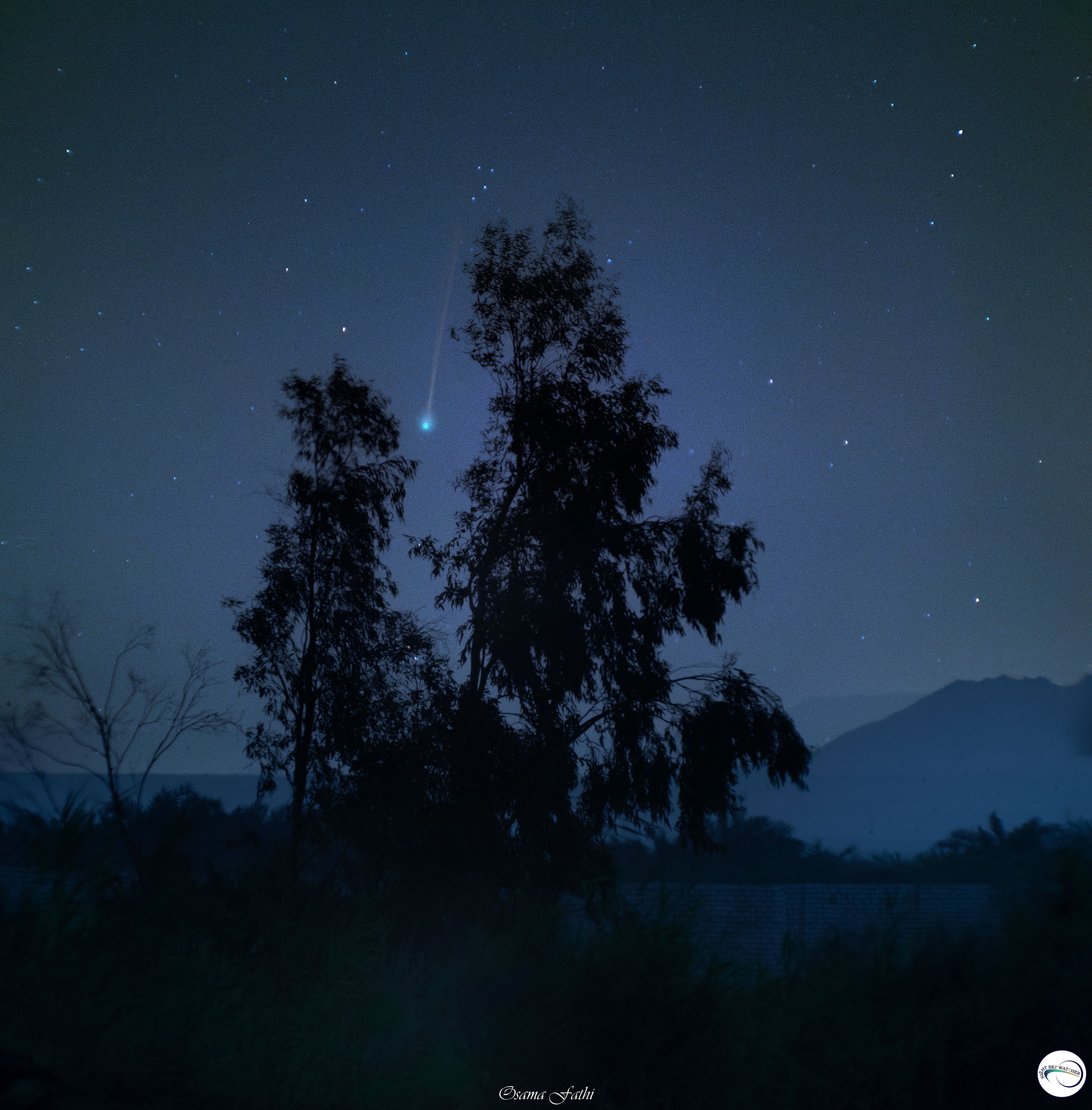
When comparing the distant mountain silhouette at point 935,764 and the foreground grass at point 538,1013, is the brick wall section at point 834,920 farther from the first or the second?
the distant mountain silhouette at point 935,764

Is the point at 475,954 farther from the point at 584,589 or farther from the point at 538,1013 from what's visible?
the point at 584,589

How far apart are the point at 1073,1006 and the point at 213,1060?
564 centimetres

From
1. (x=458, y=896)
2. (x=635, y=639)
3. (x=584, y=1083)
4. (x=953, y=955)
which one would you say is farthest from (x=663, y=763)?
(x=584, y=1083)

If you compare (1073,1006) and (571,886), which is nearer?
(1073,1006)

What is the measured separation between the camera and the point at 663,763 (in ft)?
54.3

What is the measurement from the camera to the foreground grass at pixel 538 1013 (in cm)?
499

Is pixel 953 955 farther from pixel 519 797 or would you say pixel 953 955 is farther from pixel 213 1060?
pixel 519 797

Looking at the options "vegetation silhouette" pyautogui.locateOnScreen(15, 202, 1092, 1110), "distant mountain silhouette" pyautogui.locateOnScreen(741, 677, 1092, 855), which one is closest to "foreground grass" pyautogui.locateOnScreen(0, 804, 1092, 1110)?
"vegetation silhouette" pyautogui.locateOnScreen(15, 202, 1092, 1110)

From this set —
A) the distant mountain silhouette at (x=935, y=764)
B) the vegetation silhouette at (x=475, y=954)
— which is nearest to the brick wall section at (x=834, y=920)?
the vegetation silhouette at (x=475, y=954)

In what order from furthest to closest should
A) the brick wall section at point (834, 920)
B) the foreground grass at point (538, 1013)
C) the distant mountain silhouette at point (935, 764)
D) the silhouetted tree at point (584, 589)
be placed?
the distant mountain silhouette at point (935, 764) < the silhouetted tree at point (584, 589) < the brick wall section at point (834, 920) < the foreground grass at point (538, 1013)

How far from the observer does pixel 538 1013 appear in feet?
18.9

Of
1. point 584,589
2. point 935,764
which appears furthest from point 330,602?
point 935,764

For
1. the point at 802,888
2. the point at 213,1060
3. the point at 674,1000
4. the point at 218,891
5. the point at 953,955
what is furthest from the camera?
the point at 802,888

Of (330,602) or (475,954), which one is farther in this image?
(330,602)
